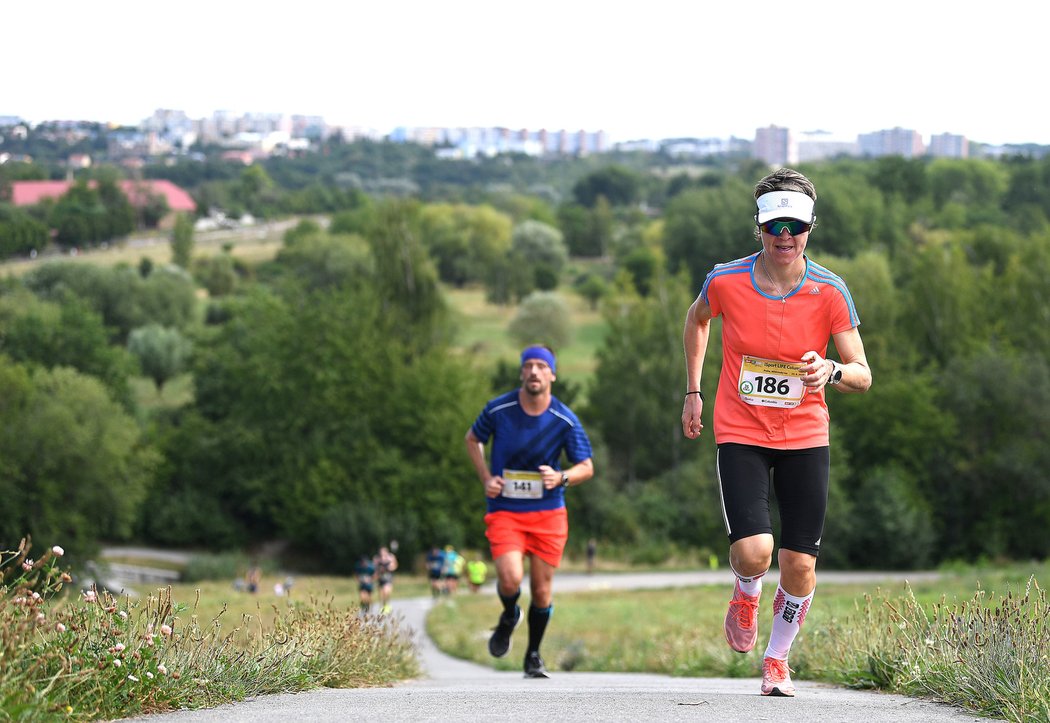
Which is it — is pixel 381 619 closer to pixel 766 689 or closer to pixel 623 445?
pixel 766 689

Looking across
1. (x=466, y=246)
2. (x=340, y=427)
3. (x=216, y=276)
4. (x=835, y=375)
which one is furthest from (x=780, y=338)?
(x=466, y=246)

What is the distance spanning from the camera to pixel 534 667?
37.4 feet

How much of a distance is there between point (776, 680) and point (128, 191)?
151672 millimetres

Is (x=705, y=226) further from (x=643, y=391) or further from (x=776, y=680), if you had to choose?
(x=776, y=680)

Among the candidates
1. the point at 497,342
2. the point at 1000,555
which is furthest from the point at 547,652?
the point at 497,342

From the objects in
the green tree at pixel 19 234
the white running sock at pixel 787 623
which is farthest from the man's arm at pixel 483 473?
the green tree at pixel 19 234

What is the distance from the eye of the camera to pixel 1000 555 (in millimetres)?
62875

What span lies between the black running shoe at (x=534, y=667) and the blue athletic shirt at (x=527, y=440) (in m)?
1.25

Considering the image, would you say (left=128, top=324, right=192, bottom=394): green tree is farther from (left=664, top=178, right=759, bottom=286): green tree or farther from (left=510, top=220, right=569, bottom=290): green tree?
(left=510, top=220, right=569, bottom=290): green tree

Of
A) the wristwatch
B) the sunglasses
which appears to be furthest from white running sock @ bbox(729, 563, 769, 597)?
the sunglasses

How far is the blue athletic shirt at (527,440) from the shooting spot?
36.1 ft

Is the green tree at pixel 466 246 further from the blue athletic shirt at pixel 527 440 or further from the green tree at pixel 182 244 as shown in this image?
the blue athletic shirt at pixel 527 440

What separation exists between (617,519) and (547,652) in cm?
4553

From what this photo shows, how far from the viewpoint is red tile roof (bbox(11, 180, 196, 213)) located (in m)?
128
